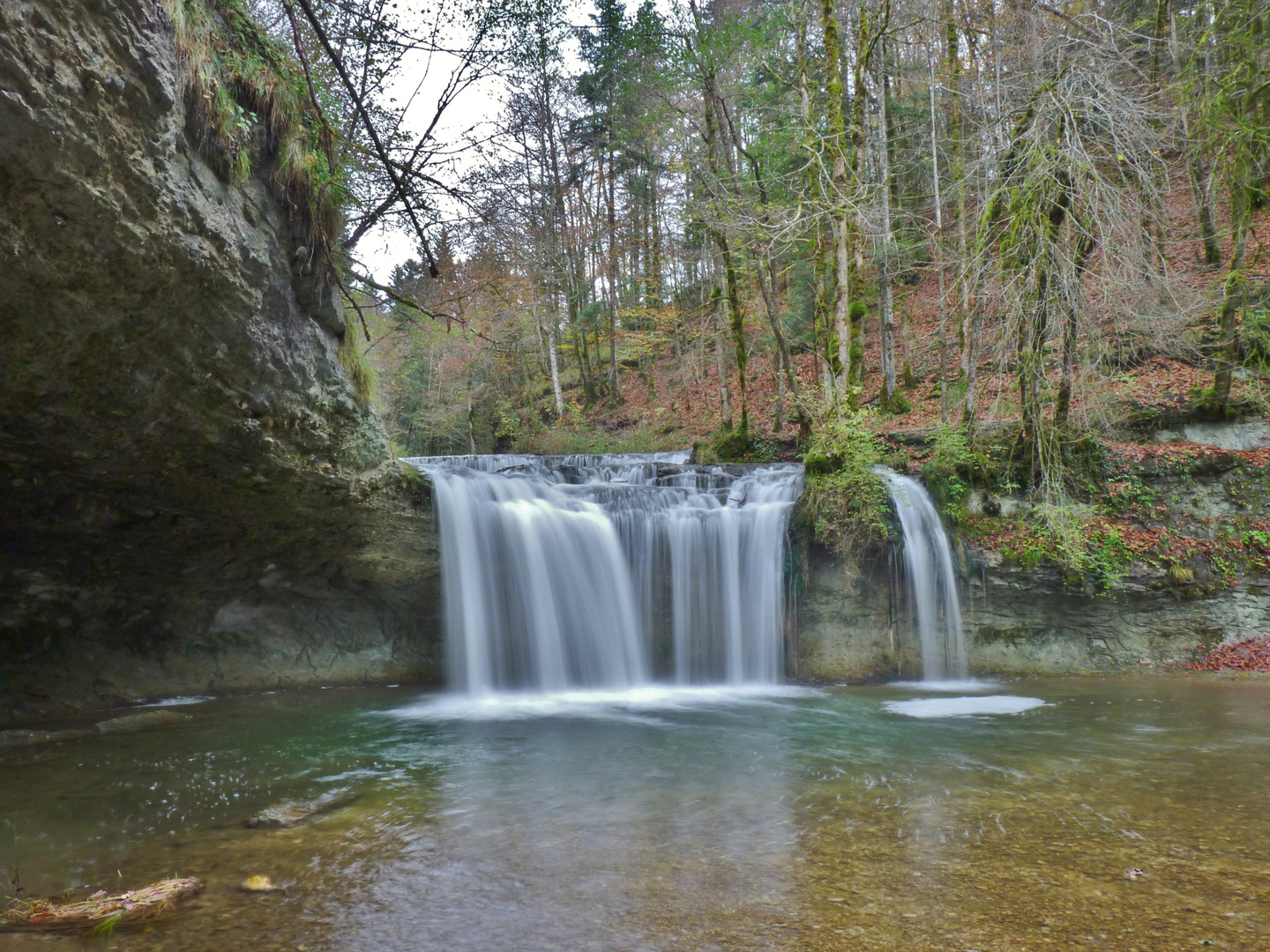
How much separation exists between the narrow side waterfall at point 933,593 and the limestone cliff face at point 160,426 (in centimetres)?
645

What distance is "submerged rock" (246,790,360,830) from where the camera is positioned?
4.07 metres

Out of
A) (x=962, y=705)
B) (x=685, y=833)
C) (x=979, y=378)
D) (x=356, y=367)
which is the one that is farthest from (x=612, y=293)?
(x=685, y=833)

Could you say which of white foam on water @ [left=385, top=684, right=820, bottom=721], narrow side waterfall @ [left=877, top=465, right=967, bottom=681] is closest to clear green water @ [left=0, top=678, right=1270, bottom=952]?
white foam on water @ [left=385, top=684, right=820, bottom=721]

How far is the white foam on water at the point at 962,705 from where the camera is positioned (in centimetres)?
704

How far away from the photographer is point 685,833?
393 centimetres

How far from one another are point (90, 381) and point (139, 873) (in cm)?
362

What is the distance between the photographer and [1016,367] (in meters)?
8.32

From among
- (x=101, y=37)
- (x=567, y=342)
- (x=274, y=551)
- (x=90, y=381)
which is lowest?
(x=274, y=551)

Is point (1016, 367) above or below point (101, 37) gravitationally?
below

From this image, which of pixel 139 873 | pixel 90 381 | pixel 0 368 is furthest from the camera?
pixel 90 381

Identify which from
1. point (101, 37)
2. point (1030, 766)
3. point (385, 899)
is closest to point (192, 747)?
point (385, 899)

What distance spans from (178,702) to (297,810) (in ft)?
15.4

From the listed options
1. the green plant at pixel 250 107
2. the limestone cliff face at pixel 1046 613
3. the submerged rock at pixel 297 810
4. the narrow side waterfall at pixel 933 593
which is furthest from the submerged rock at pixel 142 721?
the narrow side waterfall at pixel 933 593

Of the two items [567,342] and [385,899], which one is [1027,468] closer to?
[385,899]
